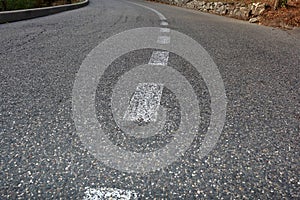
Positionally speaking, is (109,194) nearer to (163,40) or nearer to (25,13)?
(163,40)

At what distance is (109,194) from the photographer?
105 centimetres

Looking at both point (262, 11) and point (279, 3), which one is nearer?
point (279, 3)

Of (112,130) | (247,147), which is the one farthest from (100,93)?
(247,147)

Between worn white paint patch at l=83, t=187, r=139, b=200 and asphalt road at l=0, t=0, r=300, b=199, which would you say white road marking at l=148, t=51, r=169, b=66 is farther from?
worn white paint patch at l=83, t=187, r=139, b=200

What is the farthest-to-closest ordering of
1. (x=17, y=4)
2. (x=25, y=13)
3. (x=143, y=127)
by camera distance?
1. (x=17, y=4)
2. (x=25, y=13)
3. (x=143, y=127)

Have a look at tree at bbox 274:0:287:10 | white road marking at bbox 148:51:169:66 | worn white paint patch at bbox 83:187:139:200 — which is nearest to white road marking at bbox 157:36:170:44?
white road marking at bbox 148:51:169:66

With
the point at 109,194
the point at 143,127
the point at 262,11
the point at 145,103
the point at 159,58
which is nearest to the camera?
the point at 109,194

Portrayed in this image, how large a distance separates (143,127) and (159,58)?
1.57m

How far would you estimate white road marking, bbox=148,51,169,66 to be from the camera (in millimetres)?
2769

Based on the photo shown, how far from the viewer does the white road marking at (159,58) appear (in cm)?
277

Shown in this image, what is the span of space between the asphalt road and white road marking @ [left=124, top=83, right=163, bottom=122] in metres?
0.02

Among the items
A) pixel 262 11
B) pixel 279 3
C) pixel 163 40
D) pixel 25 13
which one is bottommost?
pixel 25 13

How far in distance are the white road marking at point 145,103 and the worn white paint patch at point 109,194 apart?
604mm

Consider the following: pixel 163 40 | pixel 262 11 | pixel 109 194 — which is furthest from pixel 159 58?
pixel 262 11
